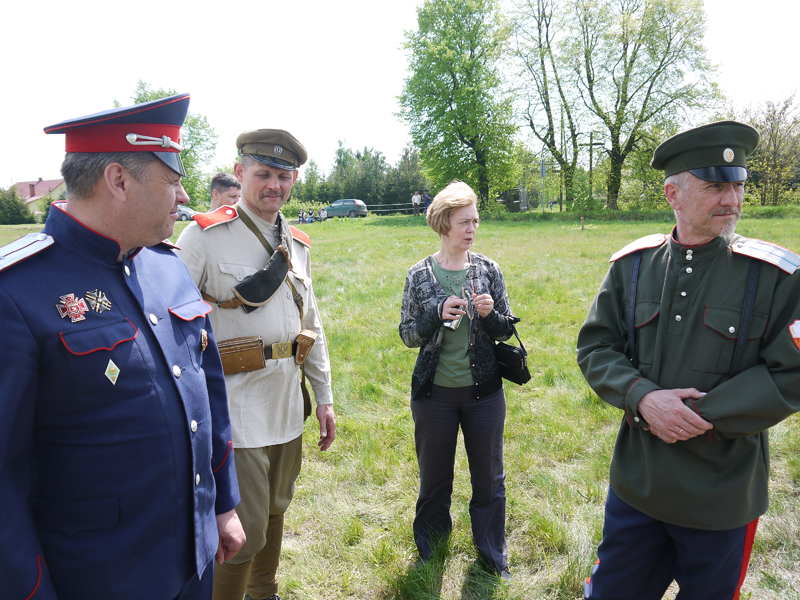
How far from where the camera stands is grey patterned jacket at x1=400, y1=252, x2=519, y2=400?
316 cm

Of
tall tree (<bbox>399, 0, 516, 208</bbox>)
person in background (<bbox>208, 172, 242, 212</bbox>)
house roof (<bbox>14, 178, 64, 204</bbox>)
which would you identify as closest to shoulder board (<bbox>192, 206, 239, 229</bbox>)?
person in background (<bbox>208, 172, 242, 212</bbox>)

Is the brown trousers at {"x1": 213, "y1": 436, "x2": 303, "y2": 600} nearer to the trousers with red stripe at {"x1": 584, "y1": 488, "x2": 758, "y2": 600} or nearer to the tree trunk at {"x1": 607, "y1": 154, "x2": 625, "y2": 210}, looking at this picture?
the trousers with red stripe at {"x1": 584, "y1": 488, "x2": 758, "y2": 600}

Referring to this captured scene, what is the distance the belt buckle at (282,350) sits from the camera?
2697 mm

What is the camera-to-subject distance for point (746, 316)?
6.91ft

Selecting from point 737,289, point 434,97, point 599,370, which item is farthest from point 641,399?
point 434,97

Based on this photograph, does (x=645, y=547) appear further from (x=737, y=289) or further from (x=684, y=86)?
(x=684, y=86)

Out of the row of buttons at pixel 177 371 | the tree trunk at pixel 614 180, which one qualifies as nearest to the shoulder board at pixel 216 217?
the row of buttons at pixel 177 371

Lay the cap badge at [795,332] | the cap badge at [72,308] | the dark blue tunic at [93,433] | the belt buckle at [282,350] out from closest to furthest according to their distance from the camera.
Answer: the dark blue tunic at [93,433] < the cap badge at [72,308] < the cap badge at [795,332] < the belt buckle at [282,350]

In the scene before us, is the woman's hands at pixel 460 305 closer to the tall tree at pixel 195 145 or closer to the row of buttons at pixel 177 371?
the row of buttons at pixel 177 371

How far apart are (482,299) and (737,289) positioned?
133 cm

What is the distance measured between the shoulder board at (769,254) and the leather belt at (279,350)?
2252 millimetres

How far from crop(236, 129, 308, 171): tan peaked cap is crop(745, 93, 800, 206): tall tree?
35524mm

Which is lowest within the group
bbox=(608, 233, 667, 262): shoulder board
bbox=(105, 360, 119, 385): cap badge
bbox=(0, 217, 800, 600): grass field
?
bbox=(0, 217, 800, 600): grass field

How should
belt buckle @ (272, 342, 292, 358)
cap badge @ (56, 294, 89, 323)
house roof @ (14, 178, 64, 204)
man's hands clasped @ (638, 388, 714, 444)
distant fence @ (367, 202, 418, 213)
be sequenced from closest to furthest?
cap badge @ (56, 294, 89, 323), man's hands clasped @ (638, 388, 714, 444), belt buckle @ (272, 342, 292, 358), distant fence @ (367, 202, 418, 213), house roof @ (14, 178, 64, 204)
